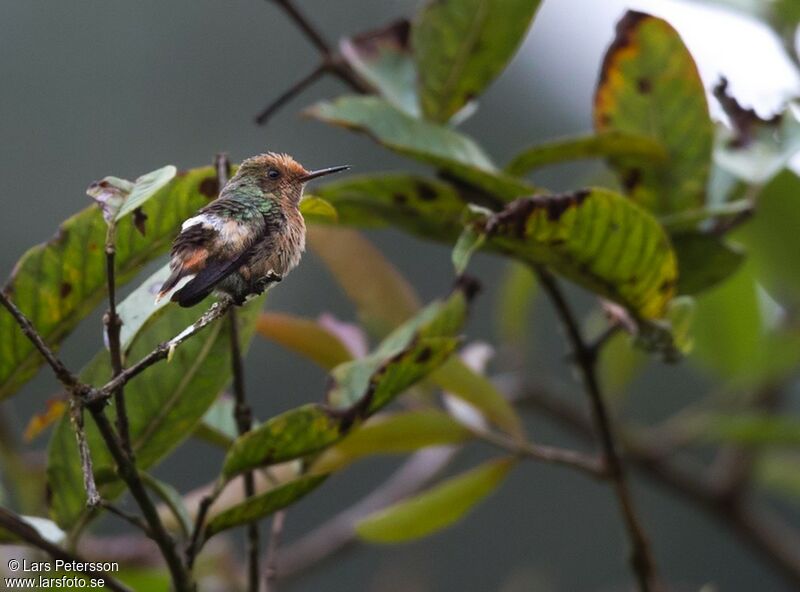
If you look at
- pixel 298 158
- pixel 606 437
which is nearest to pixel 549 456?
pixel 606 437

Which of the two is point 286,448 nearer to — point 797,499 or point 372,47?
point 372,47

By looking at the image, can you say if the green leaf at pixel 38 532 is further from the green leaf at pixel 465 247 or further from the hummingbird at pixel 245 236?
the green leaf at pixel 465 247

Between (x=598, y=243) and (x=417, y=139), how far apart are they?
0.99 feet

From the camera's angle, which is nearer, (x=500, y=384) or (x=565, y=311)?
(x=565, y=311)

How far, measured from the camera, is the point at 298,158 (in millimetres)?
4074

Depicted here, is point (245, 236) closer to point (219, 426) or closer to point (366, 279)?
point (219, 426)

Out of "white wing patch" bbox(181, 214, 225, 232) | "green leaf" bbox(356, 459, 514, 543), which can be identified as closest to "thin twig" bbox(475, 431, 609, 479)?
"green leaf" bbox(356, 459, 514, 543)

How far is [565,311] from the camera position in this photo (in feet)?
4.92

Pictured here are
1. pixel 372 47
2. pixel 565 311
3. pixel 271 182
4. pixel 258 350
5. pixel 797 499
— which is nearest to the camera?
pixel 271 182

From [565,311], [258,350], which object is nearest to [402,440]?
[565,311]

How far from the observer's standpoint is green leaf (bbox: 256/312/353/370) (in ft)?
5.21

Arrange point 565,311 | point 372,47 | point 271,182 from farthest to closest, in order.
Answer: point 372,47
point 565,311
point 271,182

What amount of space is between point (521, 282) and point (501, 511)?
230 centimetres

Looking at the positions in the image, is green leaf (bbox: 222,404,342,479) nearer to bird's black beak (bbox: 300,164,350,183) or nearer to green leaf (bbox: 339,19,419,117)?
bird's black beak (bbox: 300,164,350,183)
